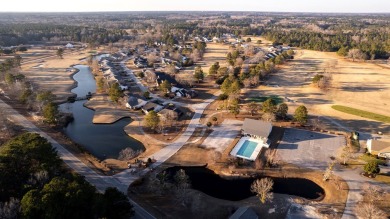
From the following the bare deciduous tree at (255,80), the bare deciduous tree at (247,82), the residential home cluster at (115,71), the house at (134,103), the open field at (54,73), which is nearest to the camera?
the house at (134,103)

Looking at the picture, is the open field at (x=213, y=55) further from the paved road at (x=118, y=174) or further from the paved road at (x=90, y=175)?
the paved road at (x=90, y=175)

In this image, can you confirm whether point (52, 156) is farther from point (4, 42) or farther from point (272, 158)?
point (4, 42)

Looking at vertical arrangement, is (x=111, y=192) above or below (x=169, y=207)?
above

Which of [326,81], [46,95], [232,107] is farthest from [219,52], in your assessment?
[46,95]

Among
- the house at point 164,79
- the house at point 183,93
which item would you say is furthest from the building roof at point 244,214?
the house at point 164,79

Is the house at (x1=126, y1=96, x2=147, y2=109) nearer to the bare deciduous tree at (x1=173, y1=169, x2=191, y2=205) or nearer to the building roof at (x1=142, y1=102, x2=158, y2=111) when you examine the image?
the building roof at (x1=142, y1=102, x2=158, y2=111)

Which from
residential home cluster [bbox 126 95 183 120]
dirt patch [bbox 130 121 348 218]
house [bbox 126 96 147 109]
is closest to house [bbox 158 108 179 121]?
residential home cluster [bbox 126 95 183 120]

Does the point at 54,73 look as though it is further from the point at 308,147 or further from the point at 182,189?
the point at 308,147
